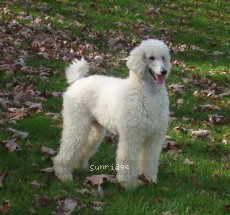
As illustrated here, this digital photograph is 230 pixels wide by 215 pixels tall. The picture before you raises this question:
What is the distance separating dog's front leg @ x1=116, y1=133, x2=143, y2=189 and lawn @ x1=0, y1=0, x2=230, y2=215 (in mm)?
161

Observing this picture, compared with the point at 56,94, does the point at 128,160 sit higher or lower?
lower

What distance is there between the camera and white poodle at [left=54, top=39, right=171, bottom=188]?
618 centimetres

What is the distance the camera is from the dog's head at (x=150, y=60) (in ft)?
20.1

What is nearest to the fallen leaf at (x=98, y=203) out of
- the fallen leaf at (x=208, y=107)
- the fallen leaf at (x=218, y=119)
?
the fallen leaf at (x=218, y=119)

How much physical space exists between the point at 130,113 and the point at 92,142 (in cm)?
129

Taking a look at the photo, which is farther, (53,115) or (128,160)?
(53,115)

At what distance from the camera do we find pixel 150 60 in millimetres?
6168

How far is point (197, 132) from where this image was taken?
8914 millimetres

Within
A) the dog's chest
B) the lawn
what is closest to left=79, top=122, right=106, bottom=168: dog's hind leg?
the lawn

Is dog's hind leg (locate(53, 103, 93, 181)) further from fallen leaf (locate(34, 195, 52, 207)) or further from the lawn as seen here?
fallen leaf (locate(34, 195, 52, 207))

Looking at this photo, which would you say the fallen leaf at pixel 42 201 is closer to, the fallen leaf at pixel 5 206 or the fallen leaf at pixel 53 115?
the fallen leaf at pixel 5 206

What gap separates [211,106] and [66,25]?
6.77m

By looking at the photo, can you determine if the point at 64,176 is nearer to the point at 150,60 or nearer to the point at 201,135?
the point at 150,60

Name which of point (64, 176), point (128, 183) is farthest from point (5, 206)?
point (128, 183)
